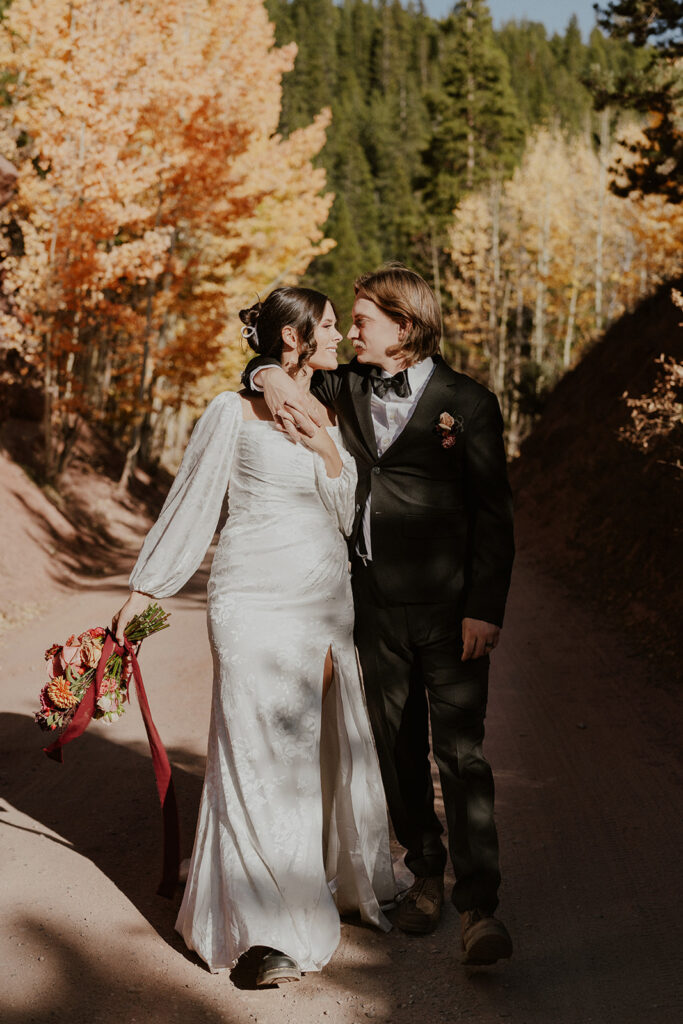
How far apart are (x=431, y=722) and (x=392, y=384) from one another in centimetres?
121

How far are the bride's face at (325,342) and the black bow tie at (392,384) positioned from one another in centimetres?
16

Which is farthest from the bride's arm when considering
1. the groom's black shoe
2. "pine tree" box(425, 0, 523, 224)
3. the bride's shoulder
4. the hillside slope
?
"pine tree" box(425, 0, 523, 224)

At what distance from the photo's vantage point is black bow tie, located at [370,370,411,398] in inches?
140

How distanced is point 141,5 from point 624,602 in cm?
1239

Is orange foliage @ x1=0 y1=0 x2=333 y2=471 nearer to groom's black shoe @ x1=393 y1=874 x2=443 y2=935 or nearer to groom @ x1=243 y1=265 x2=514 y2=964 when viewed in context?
groom @ x1=243 y1=265 x2=514 y2=964

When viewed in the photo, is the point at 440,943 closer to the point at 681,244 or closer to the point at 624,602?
the point at 624,602

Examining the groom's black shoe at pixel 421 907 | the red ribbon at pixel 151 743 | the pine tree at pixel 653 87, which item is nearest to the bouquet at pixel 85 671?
the red ribbon at pixel 151 743

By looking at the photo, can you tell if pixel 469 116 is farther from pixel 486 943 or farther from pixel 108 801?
pixel 486 943

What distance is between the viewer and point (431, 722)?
3514 millimetres

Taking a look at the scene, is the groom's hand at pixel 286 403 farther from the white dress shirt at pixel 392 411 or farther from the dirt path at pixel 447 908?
the dirt path at pixel 447 908

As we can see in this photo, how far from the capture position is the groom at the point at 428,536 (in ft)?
11.4

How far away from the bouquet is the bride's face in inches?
41.3

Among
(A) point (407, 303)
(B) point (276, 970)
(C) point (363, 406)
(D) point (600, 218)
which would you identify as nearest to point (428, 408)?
(C) point (363, 406)

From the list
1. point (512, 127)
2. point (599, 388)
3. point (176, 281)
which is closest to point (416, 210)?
point (512, 127)
